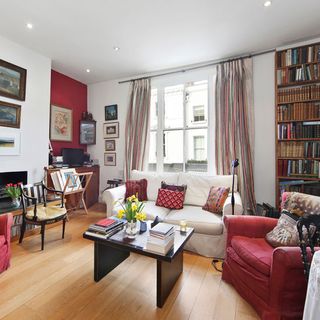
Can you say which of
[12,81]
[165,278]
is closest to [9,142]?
[12,81]

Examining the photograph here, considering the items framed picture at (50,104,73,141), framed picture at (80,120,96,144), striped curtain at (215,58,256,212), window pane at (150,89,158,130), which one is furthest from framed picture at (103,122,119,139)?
striped curtain at (215,58,256,212)

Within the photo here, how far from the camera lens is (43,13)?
231 cm

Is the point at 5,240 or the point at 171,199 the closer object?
the point at 5,240

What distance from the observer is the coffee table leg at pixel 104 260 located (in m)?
1.83


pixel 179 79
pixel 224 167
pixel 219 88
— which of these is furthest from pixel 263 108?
pixel 179 79

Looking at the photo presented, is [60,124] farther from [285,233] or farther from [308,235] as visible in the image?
[308,235]

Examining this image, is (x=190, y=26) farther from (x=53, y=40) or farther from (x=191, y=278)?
(x=191, y=278)

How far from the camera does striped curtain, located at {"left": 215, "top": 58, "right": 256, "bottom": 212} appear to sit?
308 centimetres

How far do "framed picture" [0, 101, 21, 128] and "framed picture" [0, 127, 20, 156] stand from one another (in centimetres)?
9

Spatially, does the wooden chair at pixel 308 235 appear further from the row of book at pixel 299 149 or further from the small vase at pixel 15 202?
the small vase at pixel 15 202

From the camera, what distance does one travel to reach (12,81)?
2.91 meters

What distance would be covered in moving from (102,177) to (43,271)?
8.75 feet

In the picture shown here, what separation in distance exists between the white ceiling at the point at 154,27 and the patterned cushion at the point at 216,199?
221 centimetres

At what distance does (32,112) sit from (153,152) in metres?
2.27
